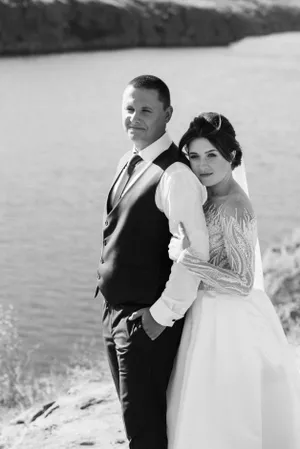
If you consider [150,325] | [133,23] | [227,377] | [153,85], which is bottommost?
[227,377]

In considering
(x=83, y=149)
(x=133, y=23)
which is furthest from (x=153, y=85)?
(x=133, y=23)

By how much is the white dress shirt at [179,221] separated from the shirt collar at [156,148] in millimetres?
111

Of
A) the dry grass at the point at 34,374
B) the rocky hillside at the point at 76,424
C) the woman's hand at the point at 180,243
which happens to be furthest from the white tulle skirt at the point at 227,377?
the dry grass at the point at 34,374

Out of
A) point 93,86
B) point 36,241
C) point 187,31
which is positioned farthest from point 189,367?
point 187,31

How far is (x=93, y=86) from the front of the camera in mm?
24219

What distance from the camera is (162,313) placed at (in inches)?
112

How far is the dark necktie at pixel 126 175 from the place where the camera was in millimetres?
Answer: 3025

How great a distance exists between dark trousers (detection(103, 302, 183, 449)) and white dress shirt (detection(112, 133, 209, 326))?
13 centimetres

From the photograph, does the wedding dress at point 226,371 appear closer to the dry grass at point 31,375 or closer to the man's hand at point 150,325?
the man's hand at point 150,325

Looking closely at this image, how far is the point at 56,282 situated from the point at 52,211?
3.02 meters

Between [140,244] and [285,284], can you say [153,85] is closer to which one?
[140,244]

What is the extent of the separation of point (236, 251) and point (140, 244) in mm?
341

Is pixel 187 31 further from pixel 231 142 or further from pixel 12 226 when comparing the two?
pixel 231 142

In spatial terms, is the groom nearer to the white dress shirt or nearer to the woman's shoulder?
the white dress shirt
